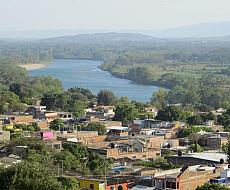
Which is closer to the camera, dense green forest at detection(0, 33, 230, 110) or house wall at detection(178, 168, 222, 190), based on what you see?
house wall at detection(178, 168, 222, 190)

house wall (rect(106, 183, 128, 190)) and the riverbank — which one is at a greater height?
house wall (rect(106, 183, 128, 190))

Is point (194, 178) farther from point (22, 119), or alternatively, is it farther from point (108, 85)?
point (108, 85)

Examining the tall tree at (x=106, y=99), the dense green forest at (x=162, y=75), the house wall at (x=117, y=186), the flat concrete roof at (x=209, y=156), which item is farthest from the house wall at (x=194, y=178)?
the tall tree at (x=106, y=99)

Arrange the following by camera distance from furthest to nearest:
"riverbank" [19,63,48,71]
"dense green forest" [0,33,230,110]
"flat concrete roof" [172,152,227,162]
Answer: "riverbank" [19,63,48,71] < "dense green forest" [0,33,230,110] < "flat concrete roof" [172,152,227,162]

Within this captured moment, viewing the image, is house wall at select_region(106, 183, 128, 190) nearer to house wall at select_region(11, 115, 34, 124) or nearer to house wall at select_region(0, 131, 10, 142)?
house wall at select_region(0, 131, 10, 142)

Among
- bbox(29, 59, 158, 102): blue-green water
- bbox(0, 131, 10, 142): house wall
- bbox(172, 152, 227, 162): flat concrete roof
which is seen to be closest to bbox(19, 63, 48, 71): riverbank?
bbox(29, 59, 158, 102): blue-green water

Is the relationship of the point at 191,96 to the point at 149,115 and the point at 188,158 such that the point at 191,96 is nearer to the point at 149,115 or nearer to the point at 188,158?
the point at 149,115

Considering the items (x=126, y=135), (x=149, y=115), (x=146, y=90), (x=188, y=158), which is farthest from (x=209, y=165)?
(x=146, y=90)

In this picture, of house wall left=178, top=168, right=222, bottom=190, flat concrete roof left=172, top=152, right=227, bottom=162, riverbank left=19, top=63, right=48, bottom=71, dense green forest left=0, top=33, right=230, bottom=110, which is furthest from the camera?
riverbank left=19, top=63, right=48, bottom=71

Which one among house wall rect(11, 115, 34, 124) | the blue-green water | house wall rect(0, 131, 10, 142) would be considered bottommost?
the blue-green water
